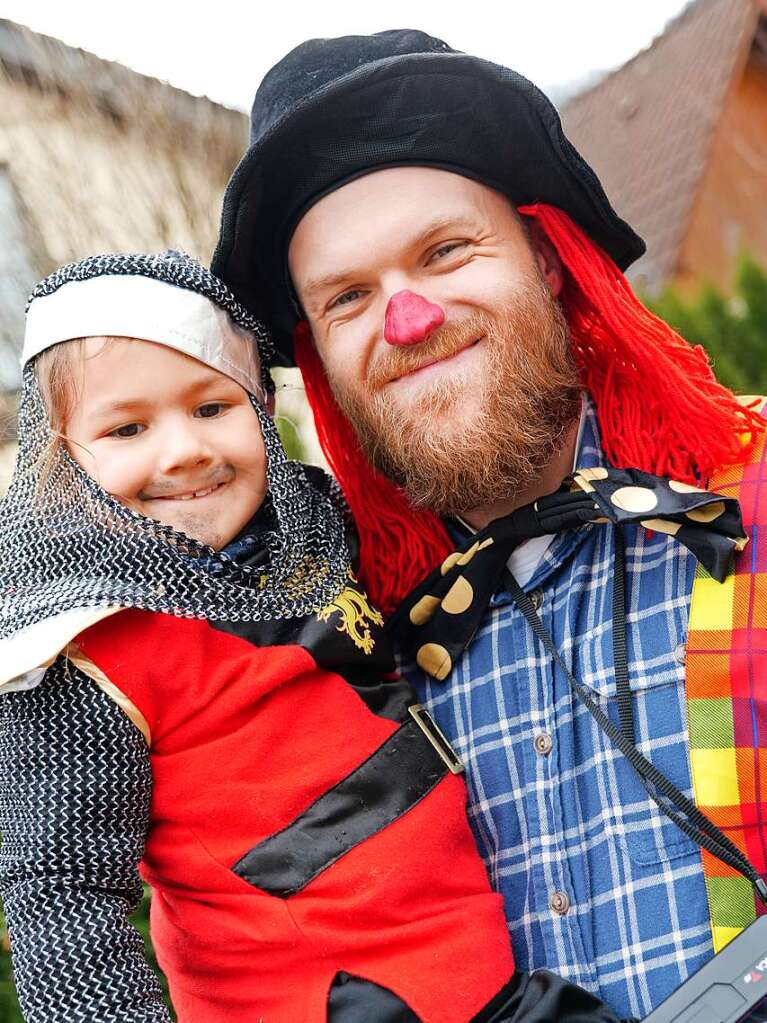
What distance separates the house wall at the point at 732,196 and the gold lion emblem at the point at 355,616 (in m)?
10.5

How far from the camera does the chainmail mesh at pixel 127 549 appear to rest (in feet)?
5.77

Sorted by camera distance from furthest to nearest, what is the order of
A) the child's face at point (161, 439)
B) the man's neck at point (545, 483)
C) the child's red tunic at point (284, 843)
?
→ the man's neck at point (545, 483)
the child's face at point (161, 439)
the child's red tunic at point (284, 843)

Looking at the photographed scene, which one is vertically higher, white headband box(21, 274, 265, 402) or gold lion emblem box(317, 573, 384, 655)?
white headband box(21, 274, 265, 402)

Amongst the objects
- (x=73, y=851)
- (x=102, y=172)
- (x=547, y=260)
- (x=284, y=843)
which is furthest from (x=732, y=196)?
(x=73, y=851)

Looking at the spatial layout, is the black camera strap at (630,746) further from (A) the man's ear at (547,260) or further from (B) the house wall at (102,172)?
(B) the house wall at (102,172)

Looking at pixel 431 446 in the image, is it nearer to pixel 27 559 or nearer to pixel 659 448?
pixel 659 448

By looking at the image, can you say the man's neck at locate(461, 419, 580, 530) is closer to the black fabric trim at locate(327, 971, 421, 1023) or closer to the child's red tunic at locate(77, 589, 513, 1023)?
the child's red tunic at locate(77, 589, 513, 1023)

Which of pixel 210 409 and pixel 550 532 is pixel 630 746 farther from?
pixel 210 409

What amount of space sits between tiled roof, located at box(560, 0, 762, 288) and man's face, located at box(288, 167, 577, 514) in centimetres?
1017

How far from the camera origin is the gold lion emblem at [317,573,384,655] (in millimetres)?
1934

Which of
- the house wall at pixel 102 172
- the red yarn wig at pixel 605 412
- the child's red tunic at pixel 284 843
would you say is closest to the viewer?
the child's red tunic at pixel 284 843

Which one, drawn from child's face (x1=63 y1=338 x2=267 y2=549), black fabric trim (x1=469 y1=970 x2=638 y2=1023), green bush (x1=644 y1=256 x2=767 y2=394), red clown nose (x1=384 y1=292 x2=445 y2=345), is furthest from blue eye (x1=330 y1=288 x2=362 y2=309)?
green bush (x1=644 y1=256 x2=767 y2=394)

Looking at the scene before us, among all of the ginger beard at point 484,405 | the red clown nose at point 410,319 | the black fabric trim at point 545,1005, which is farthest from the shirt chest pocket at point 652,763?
the red clown nose at point 410,319

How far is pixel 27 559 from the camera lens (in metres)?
1.86
